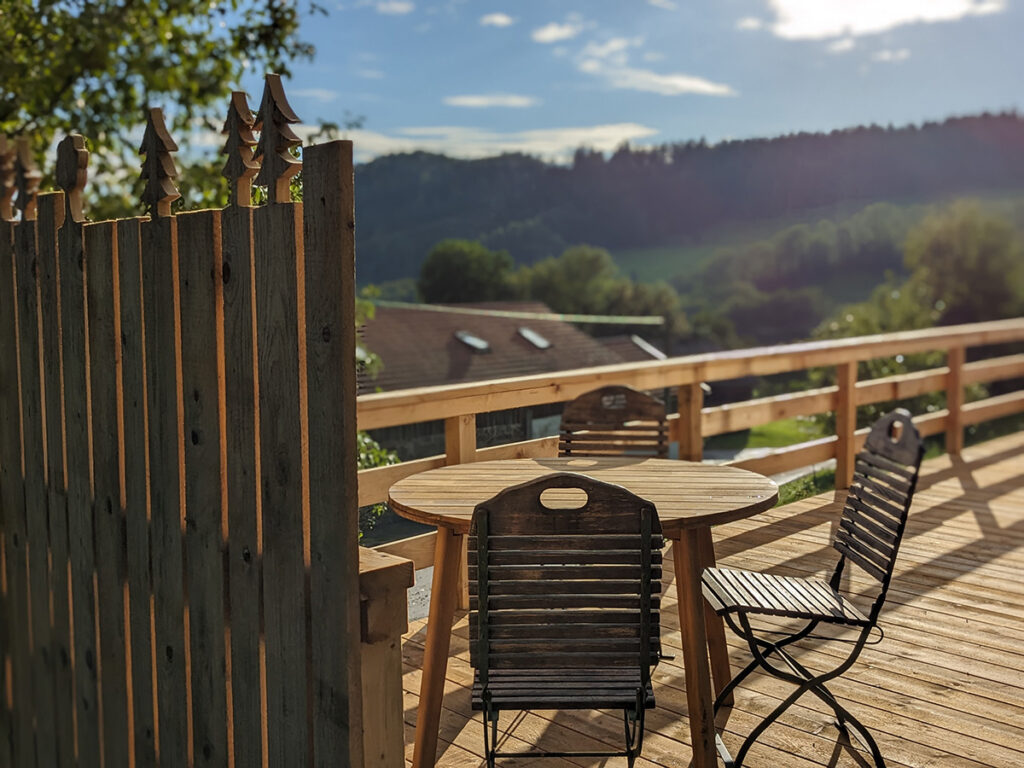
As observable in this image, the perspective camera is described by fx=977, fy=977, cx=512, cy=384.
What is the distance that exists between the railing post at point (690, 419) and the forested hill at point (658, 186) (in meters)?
24.9

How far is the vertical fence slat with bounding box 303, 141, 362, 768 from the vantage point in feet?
4.41

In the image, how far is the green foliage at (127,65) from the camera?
544cm

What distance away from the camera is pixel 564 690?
187cm

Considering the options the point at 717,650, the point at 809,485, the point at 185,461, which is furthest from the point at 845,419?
the point at 185,461

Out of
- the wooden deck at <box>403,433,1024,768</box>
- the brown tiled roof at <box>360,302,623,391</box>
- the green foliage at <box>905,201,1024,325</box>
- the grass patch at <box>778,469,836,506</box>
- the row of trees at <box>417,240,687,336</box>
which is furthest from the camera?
the row of trees at <box>417,240,687,336</box>

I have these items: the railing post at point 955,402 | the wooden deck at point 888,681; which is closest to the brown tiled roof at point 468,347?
the railing post at point 955,402

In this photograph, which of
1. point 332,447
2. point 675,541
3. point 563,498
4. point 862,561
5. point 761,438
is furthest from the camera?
point 761,438

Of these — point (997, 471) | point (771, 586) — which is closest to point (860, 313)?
point (997, 471)

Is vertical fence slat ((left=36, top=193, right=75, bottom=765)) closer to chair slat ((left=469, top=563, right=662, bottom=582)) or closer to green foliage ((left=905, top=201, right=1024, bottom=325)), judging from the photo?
chair slat ((left=469, top=563, right=662, bottom=582))

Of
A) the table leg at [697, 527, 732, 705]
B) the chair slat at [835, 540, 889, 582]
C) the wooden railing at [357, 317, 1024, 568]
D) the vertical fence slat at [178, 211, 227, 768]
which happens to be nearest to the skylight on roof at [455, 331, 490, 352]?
the wooden railing at [357, 317, 1024, 568]

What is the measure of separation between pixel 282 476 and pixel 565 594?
2.16ft

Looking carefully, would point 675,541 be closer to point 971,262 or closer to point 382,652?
point 382,652

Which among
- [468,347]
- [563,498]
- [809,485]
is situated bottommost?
[468,347]

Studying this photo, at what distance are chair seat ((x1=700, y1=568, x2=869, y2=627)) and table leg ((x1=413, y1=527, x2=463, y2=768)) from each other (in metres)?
0.62
